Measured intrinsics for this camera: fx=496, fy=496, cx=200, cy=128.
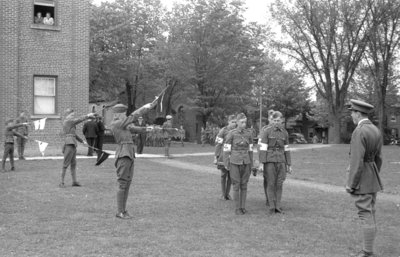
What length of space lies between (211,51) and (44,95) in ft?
54.5

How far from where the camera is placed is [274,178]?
31.0 feet

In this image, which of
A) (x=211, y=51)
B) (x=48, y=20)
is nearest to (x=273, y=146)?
(x=48, y=20)

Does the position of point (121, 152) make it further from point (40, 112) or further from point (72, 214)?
point (40, 112)

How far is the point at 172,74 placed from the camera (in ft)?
125

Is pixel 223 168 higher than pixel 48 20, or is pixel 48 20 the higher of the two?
pixel 48 20

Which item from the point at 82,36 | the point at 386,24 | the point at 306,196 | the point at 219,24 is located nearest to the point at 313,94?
the point at 386,24

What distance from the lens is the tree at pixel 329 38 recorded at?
39812mm

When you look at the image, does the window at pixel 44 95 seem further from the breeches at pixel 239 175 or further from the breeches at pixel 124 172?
the breeches at pixel 239 175

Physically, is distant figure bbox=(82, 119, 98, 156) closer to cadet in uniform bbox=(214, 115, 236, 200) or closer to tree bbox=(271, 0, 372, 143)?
cadet in uniform bbox=(214, 115, 236, 200)

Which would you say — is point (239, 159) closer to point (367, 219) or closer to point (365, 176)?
point (365, 176)

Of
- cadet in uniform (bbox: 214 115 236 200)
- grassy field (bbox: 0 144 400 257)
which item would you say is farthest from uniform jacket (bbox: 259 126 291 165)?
cadet in uniform (bbox: 214 115 236 200)

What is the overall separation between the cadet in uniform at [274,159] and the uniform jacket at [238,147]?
25cm

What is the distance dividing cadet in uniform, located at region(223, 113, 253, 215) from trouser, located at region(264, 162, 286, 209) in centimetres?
38

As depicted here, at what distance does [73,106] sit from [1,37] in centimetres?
427
